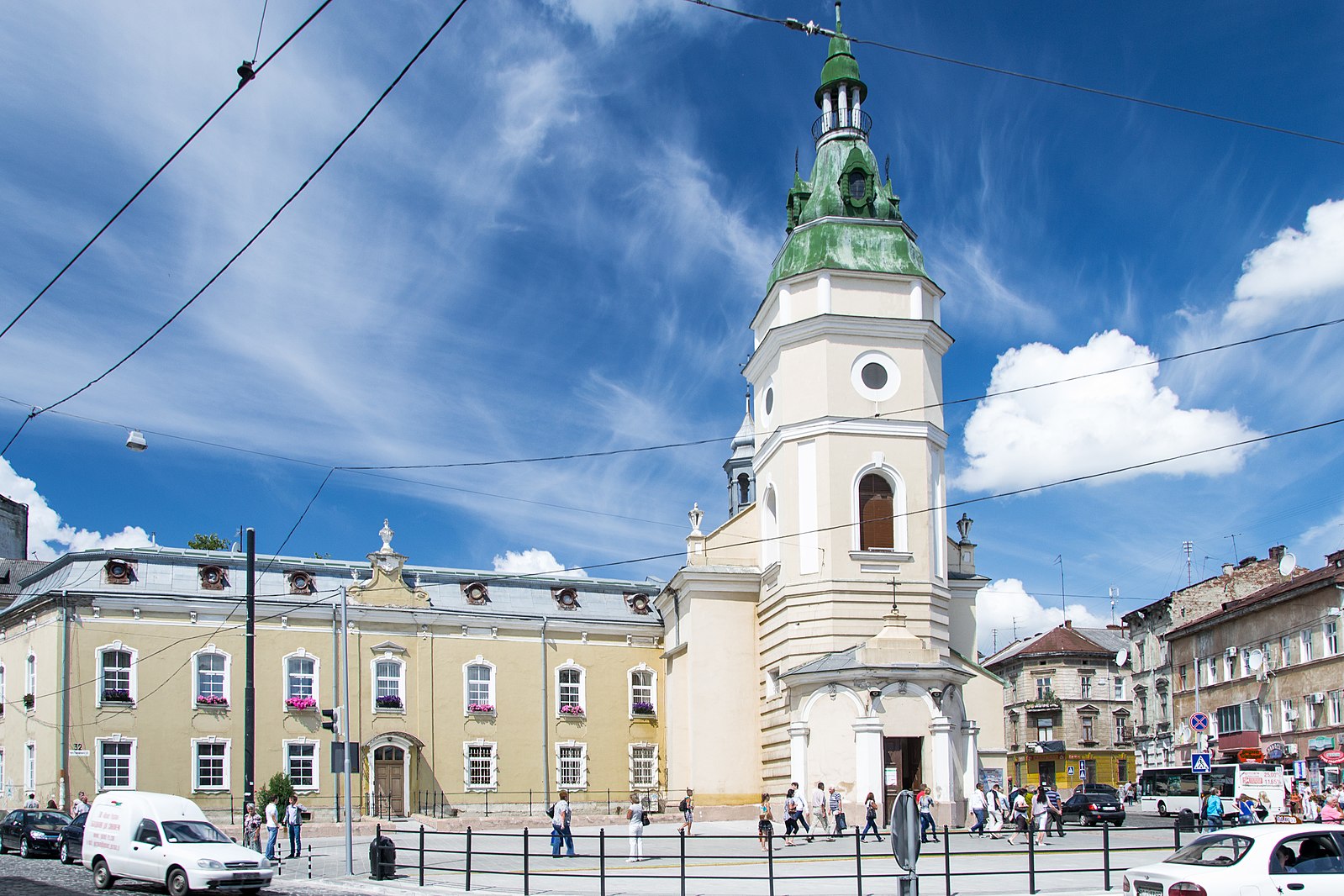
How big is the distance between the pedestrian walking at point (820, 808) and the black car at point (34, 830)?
1845 cm

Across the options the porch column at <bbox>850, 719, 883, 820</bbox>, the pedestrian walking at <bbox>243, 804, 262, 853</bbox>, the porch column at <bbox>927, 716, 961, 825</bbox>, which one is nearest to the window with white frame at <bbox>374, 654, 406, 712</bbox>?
the pedestrian walking at <bbox>243, 804, 262, 853</bbox>

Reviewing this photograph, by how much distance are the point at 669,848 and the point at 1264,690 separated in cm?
2890

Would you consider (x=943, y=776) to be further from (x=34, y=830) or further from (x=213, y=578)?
(x=213, y=578)

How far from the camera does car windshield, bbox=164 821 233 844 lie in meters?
21.8

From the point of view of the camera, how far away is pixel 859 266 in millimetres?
40250

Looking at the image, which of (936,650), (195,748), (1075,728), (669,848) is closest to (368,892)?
(669,848)

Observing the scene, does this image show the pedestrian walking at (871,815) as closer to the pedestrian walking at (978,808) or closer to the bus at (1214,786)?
the pedestrian walking at (978,808)

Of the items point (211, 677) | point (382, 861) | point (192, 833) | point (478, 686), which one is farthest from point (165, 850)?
point (478, 686)

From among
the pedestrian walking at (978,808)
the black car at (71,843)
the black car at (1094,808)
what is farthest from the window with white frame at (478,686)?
the black car at (1094,808)

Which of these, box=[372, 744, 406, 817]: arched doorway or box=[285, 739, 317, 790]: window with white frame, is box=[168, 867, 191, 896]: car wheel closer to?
box=[285, 739, 317, 790]: window with white frame

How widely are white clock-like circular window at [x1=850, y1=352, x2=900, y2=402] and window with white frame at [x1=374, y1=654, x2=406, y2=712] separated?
1837 centimetres

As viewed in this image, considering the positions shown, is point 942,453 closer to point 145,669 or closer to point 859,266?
point 859,266

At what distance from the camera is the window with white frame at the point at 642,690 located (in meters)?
46.7

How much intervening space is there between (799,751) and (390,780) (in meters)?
14.8
